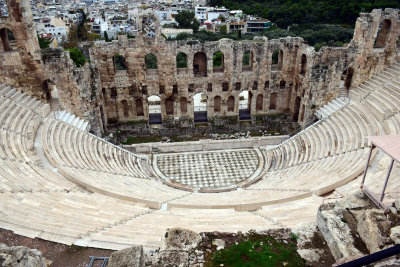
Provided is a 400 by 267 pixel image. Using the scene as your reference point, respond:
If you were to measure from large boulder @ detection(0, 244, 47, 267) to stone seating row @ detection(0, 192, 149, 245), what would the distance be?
2636 millimetres

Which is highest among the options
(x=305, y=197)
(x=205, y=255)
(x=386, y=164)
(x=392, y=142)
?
(x=392, y=142)

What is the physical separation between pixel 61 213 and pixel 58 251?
7.37ft

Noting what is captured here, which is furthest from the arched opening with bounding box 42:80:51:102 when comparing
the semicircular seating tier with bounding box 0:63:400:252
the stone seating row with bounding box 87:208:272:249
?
the stone seating row with bounding box 87:208:272:249

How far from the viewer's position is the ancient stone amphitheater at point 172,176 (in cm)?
1086

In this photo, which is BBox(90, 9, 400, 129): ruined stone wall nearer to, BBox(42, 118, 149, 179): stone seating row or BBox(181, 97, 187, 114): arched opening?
BBox(181, 97, 187, 114): arched opening

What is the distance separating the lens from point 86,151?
18.6m

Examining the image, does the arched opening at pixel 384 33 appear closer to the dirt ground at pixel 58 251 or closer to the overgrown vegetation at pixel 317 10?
the dirt ground at pixel 58 251

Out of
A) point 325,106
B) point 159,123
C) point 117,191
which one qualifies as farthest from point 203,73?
point 117,191

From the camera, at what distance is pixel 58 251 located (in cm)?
903

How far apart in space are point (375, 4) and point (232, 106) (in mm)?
42262

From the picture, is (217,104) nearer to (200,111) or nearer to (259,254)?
(200,111)

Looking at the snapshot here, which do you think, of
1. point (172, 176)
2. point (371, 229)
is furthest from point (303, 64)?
point (371, 229)

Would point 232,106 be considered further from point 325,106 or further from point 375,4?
Result: point 375,4

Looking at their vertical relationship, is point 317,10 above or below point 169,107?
above
